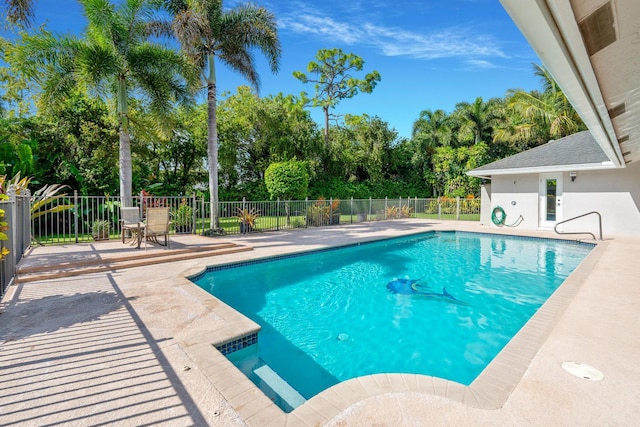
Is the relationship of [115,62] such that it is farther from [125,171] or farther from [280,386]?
[280,386]

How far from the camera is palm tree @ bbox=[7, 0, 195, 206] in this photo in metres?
9.63

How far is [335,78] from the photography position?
88.1 ft

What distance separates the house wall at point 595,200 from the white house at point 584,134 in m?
0.03

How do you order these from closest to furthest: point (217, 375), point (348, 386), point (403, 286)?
point (348, 386) → point (217, 375) → point (403, 286)

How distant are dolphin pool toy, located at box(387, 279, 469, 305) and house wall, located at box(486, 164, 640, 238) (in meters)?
10.7

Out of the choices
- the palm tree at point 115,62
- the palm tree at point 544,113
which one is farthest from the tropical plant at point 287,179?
the palm tree at point 544,113

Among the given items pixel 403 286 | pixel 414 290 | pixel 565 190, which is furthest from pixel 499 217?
pixel 414 290

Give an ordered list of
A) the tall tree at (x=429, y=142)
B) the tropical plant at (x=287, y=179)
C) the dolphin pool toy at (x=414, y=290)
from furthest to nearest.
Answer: the tall tree at (x=429, y=142) < the tropical plant at (x=287, y=179) < the dolphin pool toy at (x=414, y=290)

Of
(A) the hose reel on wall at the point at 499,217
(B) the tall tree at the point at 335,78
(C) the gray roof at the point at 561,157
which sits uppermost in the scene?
(B) the tall tree at the point at 335,78

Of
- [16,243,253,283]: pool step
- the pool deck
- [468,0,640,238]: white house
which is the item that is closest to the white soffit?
[468,0,640,238]: white house

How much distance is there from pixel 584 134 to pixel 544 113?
8231mm

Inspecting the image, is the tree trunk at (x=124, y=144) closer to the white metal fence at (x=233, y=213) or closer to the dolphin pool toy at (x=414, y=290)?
the white metal fence at (x=233, y=213)

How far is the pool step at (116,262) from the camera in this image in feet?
20.1

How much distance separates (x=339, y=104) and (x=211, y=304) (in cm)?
2464
